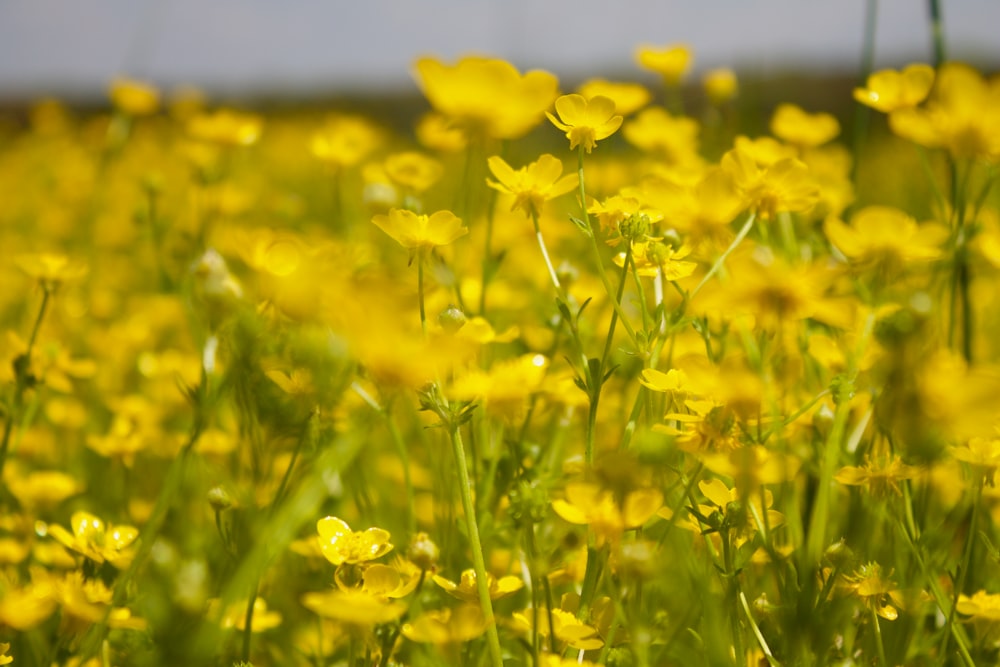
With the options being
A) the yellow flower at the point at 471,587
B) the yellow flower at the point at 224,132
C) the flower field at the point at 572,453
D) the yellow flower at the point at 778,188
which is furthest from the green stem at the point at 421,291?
the yellow flower at the point at 224,132

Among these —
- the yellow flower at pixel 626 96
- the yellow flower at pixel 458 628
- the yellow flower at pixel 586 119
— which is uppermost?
the yellow flower at pixel 586 119

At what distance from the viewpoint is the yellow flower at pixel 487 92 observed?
86cm

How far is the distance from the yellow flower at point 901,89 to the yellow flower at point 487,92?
456 millimetres

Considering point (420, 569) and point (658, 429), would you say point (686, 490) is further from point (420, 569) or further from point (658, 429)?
point (420, 569)

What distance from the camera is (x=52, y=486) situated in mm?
1188

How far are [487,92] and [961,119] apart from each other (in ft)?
1.57

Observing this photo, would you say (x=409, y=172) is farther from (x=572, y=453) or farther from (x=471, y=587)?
(x=471, y=587)

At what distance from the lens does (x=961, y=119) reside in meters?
0.90

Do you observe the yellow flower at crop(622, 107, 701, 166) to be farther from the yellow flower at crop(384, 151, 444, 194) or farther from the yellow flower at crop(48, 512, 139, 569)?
the yellow flower at crop(48, 512, 139, 569)

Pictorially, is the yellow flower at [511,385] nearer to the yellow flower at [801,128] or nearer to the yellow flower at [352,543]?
the yellow flower at [352,543]

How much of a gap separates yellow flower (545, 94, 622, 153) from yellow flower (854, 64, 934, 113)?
0.38 metres

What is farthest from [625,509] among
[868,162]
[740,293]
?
[868,162]

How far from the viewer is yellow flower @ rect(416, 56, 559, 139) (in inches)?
33.7

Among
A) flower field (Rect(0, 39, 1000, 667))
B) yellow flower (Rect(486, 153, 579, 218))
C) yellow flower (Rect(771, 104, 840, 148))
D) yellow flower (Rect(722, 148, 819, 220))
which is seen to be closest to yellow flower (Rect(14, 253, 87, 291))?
flower field (Rect(0, 39, 1000, 667))
